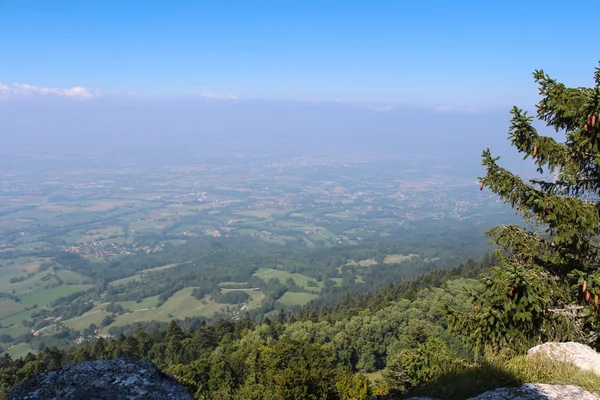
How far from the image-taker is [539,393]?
577cm

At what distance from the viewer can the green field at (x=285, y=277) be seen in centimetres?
10947

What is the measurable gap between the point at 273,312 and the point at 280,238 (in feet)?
223

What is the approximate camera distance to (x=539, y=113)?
9.23 meters

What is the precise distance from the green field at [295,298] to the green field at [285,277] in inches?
177

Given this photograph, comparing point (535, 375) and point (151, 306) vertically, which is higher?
point (535, 375)

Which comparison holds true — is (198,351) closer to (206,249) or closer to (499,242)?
(499,242)

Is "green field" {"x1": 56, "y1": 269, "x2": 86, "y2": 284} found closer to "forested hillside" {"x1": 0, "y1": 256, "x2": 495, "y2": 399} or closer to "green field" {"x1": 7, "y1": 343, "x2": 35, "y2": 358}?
"green field" {"x1": 7, "y1": 343, "x2": 35, "y2": 358}

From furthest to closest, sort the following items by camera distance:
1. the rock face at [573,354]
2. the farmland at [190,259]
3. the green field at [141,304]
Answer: the green field at [141,304], the farmland at [190,259], the rock face at [573,354]

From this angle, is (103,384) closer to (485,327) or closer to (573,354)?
(485,327)

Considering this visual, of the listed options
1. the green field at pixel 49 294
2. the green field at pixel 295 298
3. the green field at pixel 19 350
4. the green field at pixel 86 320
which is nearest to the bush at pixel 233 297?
the green field at pixel 295 298

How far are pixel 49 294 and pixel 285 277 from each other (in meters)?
65.6

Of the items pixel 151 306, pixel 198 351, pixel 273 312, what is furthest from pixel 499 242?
pixel 151 306

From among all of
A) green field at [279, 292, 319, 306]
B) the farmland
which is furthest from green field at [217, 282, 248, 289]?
green field at [279, 292, 319, 306]

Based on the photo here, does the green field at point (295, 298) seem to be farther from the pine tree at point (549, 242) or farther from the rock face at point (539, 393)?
the rock face at point (539, 393)
